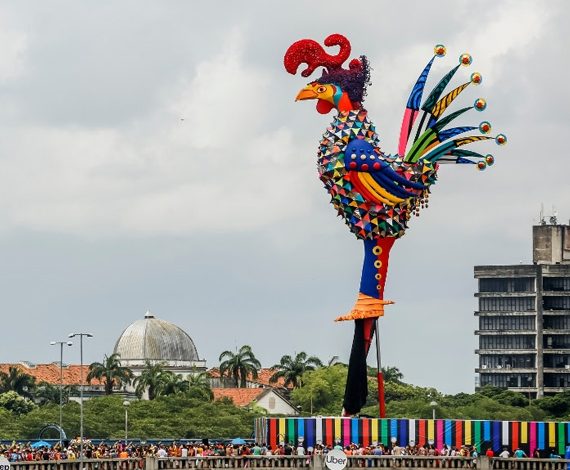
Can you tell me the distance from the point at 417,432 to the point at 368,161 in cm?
1705

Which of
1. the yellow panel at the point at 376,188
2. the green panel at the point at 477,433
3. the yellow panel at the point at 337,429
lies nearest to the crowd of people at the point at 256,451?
the green panel at the point at 477,433

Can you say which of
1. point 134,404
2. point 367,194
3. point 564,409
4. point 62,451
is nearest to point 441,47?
point 367,194

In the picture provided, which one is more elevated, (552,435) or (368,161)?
(368,161)

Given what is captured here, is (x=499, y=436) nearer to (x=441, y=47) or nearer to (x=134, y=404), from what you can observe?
(x=441, y=47)

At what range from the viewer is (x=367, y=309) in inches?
4530

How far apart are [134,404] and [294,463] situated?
7320cm

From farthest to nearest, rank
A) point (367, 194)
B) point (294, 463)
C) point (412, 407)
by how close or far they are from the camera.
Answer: point (412, 407) → point (367, 194) → point (294, 463)

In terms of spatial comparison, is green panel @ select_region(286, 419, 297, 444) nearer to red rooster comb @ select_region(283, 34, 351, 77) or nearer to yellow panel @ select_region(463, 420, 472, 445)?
yellow panel @ select_region(463, 420, 472, 445)

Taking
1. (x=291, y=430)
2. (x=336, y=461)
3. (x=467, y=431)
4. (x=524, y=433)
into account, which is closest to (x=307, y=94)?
(x=291, y=430)

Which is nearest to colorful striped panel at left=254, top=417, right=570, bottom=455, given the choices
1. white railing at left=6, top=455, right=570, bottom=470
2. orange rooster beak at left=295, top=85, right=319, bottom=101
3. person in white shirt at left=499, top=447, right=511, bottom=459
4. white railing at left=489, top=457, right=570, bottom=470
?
person in white shirt at left=499, top=447, right=511, bottom=459

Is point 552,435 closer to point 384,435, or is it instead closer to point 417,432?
point 417,432

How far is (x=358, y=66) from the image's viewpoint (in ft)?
381

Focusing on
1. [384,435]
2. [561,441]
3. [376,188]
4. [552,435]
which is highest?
[376,188]

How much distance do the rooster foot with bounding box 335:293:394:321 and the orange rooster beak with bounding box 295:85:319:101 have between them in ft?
40.4
